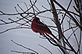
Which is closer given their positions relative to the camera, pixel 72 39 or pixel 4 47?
pixel 72 39

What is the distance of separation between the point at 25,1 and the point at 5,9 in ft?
0.53

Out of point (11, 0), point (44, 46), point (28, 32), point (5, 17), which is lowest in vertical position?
point (44, 46)

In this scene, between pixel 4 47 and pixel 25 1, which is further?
pixel 4 47

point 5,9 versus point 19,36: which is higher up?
point 5,9

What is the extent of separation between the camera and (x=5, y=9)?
120cm

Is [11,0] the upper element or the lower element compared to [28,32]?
upper

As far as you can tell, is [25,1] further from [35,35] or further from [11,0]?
[35,35]

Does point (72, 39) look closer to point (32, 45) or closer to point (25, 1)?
point (32, 45)

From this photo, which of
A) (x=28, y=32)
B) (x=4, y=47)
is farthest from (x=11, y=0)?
(x=4, y=47)

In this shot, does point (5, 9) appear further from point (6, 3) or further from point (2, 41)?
point (2, 41)

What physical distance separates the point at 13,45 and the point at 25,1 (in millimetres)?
337

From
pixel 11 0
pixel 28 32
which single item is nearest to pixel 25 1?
pixel 11 0

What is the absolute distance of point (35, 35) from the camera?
1202 millimetres

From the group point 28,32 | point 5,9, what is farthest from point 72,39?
point 5,9
